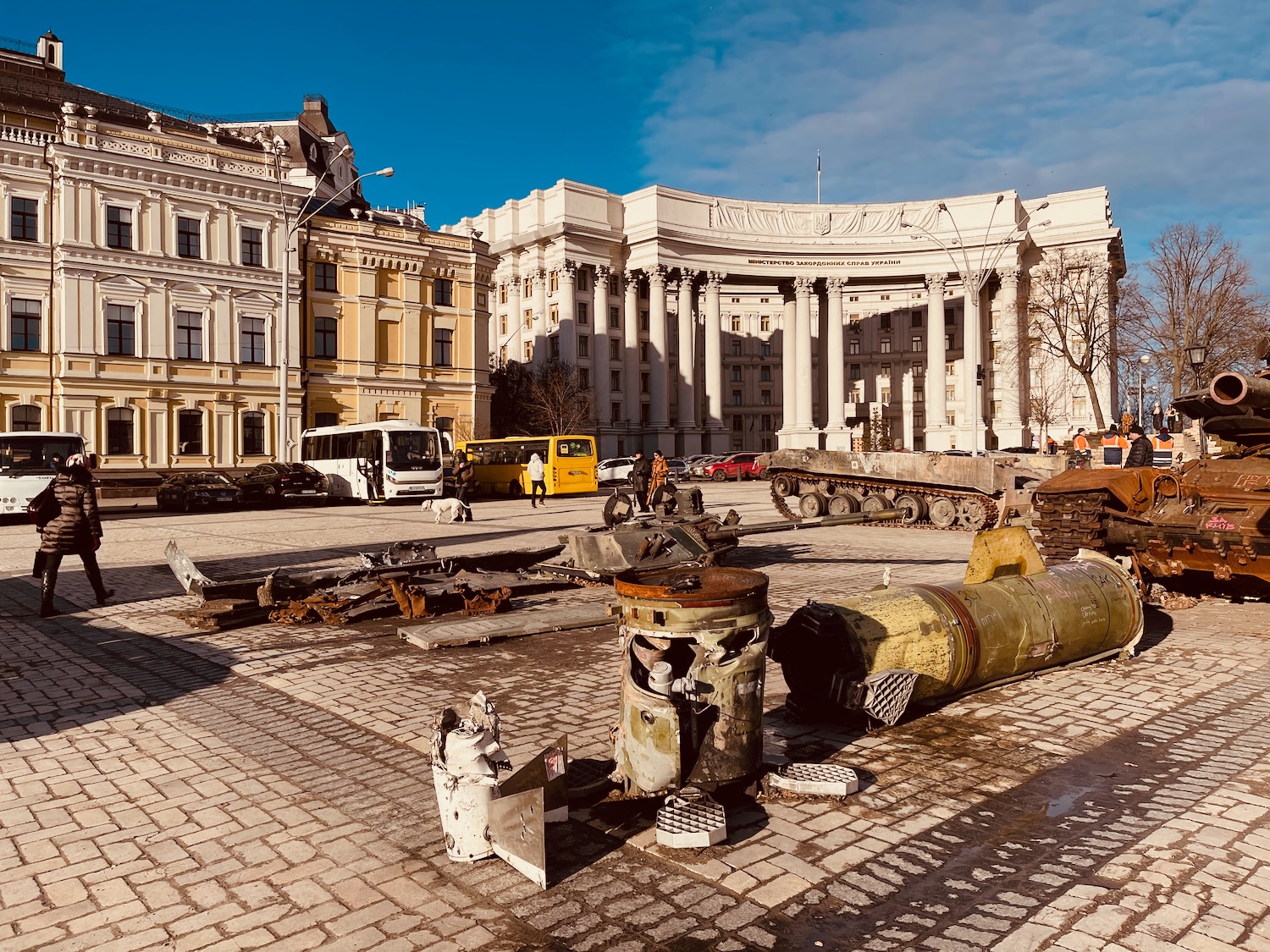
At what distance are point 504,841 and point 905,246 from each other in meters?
71.6

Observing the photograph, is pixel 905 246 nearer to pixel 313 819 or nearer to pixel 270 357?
pixel 270 357

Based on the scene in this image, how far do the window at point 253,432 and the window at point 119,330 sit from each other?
15.9 ft

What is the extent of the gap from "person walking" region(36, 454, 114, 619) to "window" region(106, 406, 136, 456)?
87.1 feet

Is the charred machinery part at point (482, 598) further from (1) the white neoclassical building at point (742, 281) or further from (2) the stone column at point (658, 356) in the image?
(2) the stone column at point (658, 356)

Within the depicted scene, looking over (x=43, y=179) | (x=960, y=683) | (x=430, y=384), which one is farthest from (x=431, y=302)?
(x=960, y=683)

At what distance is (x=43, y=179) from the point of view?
33188 mm

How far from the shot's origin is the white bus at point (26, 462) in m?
23.4

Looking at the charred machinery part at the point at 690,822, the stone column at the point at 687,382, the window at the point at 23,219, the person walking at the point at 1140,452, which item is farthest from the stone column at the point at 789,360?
the charred machinery part at the point at 690,822

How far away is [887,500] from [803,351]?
157ft

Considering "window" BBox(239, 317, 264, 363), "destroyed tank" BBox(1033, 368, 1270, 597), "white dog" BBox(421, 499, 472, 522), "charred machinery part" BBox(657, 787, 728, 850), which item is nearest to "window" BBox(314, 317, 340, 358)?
"window" BBox(239, 317, 264, 363)

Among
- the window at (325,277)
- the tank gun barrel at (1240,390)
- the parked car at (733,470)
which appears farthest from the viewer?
the parked car at (733,470)

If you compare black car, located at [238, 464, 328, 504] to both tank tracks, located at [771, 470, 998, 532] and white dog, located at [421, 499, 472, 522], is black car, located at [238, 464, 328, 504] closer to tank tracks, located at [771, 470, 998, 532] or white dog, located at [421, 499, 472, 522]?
white dog, located at [421, 499, 472, 522]

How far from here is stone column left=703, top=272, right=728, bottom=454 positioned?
6856cm

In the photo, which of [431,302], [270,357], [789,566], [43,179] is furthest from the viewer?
[431,302]
